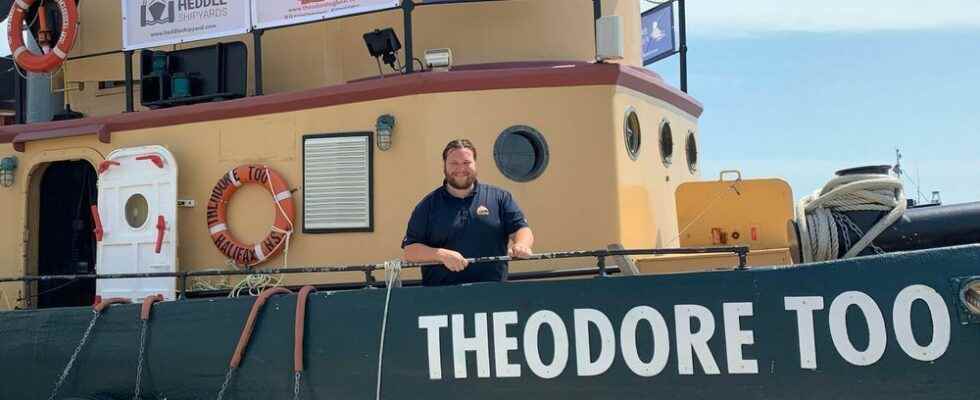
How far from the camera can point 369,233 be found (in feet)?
22.0

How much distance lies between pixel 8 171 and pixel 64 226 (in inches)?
24.2

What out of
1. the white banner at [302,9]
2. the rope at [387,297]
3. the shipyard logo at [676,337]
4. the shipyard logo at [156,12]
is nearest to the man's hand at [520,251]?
the shipyard logo at [676,337]

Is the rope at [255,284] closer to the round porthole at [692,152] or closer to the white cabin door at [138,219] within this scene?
the white cabin door at [138,219]

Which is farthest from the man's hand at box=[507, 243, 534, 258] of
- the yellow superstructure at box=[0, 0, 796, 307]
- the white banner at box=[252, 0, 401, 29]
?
the white banner at box=[252, 0, 401, 29]

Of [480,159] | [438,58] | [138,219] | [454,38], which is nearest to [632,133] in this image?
[480,159]

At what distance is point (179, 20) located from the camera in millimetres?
7555

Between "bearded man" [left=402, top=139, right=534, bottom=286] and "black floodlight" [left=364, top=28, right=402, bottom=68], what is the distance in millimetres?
2282

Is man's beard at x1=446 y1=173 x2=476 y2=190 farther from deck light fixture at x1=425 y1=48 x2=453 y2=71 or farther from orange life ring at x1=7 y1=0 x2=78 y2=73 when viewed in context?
orange life ring at x1=7 y1=0 x2=78 y2=73

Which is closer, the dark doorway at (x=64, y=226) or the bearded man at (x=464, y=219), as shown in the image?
the bearded man at (x=464, y=219)

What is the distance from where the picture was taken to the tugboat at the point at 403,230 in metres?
4.55

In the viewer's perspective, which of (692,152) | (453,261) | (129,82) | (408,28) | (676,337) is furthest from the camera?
(692,152)

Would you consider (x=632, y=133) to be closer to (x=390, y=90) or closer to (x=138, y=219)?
(x=390, y=90)

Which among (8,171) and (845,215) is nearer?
(845,215)

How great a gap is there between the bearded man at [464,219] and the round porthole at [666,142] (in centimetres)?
263
